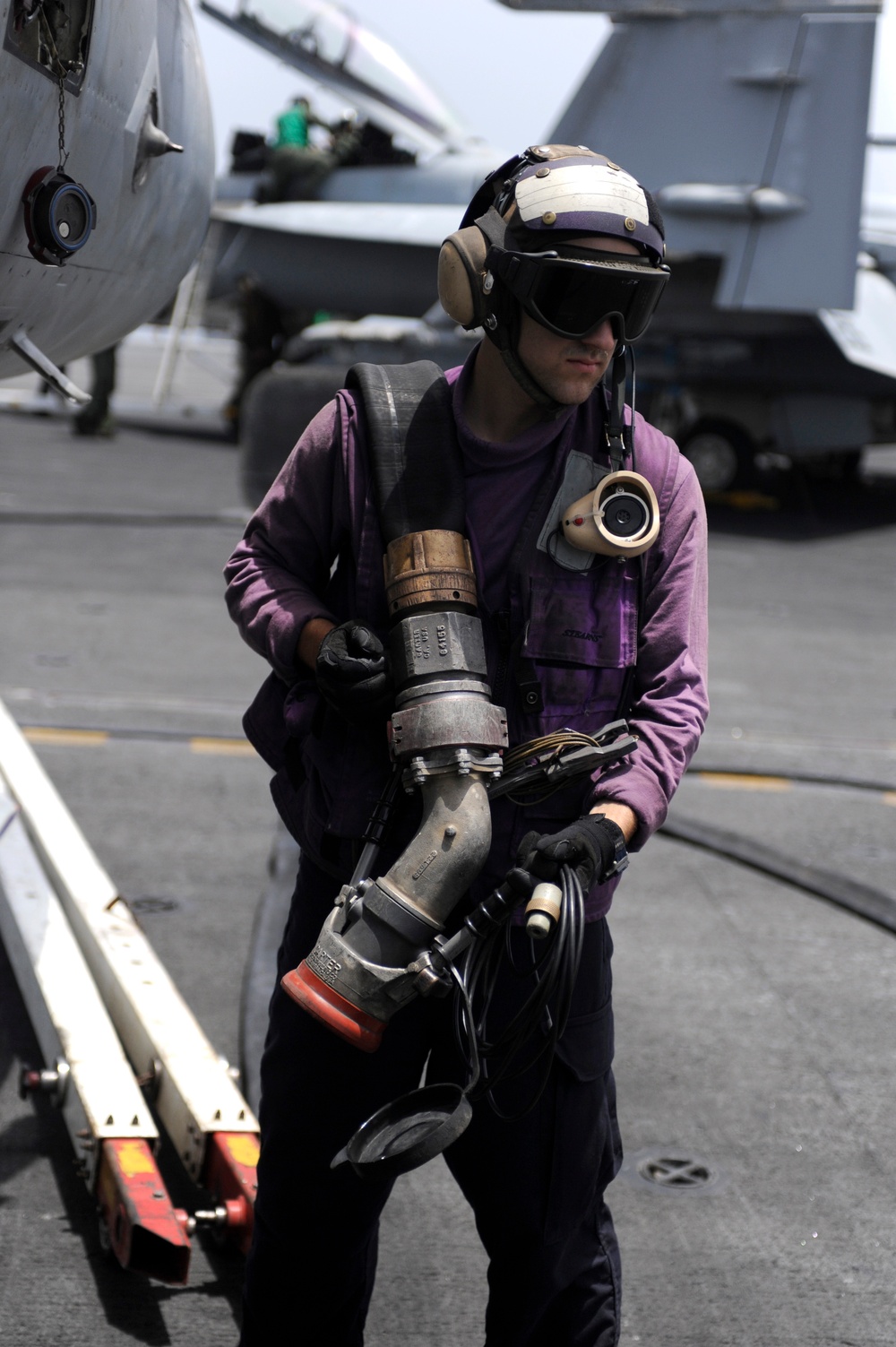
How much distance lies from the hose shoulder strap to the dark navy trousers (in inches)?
21.8

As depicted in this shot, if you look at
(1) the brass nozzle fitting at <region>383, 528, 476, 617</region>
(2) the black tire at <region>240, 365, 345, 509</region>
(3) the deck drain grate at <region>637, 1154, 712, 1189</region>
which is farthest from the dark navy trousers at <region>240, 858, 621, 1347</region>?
(2) the black tire at <region>240, 365, 345, 509</region>

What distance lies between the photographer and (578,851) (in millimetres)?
1672

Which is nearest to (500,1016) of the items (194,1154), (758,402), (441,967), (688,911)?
(441,967)

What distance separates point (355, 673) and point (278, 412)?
9.54ft

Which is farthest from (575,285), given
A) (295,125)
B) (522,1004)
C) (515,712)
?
(295,125)

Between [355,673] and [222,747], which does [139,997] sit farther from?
[222,747]

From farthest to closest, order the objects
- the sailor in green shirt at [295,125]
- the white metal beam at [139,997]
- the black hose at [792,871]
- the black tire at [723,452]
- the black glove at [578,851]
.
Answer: the sailor in green shirt at [295,125]
the black tire at [723,452]
the black hose at [792,871]
the white metal beam at [139,997]
the black glove at [578,851]

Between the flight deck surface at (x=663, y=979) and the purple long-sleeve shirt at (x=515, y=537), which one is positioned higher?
the purple long-sleeve shirt at (x=515, y=537)

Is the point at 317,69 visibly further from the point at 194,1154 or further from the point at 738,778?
the point at 194,1154

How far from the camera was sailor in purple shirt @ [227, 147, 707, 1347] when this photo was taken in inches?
71.9

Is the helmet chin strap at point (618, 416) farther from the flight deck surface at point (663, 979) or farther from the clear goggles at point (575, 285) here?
the flight deck surface at point (663, 979)

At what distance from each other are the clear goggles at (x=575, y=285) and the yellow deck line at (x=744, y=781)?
437cm

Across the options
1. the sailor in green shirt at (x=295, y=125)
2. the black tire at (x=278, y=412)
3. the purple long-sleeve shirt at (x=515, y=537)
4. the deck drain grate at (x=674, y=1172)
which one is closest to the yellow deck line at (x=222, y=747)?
the black tire at (x=278, y=412)

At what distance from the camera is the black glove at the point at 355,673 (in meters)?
1.76
